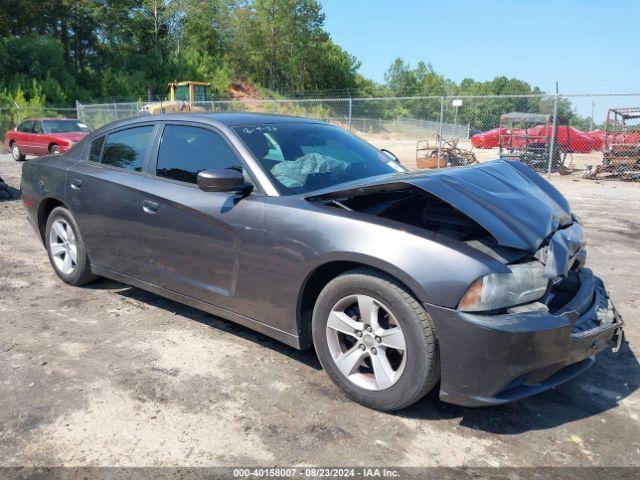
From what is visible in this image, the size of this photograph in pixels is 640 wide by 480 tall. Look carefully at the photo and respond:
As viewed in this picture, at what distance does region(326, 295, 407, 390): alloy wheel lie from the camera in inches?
109

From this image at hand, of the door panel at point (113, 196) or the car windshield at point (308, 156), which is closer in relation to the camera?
the car windshield at point (308, 156)

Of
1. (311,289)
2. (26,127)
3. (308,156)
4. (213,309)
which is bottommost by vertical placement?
(213,309)

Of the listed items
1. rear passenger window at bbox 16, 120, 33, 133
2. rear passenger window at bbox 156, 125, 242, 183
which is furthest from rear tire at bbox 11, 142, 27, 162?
rear passenger window at bbox 156, 125, 242, 183

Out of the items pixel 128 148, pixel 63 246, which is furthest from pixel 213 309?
pixel 63 246

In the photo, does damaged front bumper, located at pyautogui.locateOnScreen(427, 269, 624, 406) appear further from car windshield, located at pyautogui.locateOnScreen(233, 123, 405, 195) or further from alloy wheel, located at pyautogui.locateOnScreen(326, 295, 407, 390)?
car windshield, located at pyautogui.locateOnScreen(233, 123, 405, 195)

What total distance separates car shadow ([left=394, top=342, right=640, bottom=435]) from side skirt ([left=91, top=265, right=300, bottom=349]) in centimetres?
82

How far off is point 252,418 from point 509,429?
1.33m

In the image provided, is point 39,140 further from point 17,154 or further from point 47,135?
point 17,154

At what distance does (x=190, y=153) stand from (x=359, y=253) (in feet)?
5.56

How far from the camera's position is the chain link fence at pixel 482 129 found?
15.0 metres

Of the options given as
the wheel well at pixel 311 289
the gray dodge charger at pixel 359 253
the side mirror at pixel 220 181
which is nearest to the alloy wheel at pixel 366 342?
the gray dodge charger at pixel 359 253

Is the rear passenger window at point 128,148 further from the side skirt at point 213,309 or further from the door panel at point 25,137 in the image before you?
the door panel at point 25,137

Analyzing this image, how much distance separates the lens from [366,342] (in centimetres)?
286

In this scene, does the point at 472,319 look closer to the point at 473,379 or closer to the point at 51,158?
the point at 473,379
